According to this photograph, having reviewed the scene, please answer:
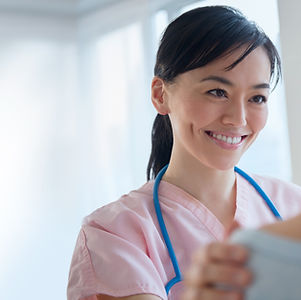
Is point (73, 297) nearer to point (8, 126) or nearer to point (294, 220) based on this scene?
point (294, 220)

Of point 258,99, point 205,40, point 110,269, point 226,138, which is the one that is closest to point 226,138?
point 226,138

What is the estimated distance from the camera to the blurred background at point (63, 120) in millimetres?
2926

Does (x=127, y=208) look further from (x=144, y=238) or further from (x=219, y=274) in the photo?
(x=219, y=274)

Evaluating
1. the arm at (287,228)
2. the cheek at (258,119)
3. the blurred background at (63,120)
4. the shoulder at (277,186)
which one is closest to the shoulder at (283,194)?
the shoulder at (277,186)

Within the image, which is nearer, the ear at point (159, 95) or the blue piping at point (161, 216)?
the blue piping at point (161, 216)

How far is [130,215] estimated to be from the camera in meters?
1.21

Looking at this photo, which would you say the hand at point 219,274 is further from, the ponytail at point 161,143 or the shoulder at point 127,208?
the ponytail at point 161,143

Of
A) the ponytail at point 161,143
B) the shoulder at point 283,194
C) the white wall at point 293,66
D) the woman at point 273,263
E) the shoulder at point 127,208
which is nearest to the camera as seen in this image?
the woman at point 273,263

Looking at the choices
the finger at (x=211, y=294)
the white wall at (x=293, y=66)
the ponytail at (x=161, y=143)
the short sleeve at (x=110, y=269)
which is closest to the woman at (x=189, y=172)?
the short sleeve at (x=110, y=269)

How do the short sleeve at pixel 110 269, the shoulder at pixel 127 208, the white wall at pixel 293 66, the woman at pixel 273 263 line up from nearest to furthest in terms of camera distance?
the woman at pixel 273 263 < the short sleeve at pixel 110 269 < the shoulder at pixel 127 208 < the white wall at pixel 293 66

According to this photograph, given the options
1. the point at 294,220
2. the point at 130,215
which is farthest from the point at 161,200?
the point at 294,220

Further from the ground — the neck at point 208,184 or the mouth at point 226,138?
the mouth at point 226,138

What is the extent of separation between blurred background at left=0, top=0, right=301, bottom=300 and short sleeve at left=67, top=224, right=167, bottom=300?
5.67ft

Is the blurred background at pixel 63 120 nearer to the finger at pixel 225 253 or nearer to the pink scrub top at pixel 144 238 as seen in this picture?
the pink scrub top at pixel 144 238
